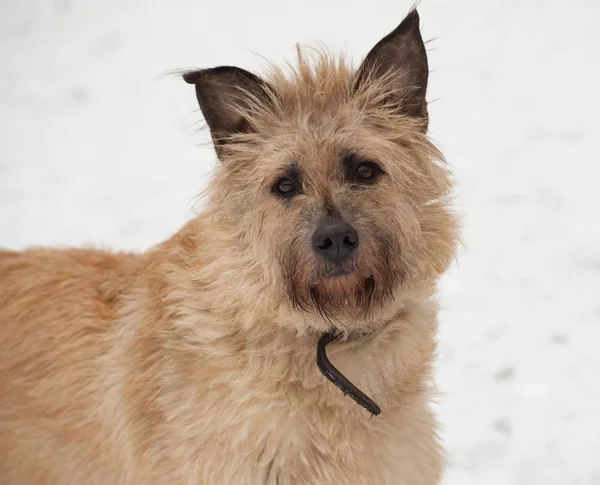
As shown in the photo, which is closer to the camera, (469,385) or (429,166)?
(429,166)

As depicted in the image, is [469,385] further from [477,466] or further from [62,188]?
[62,188]

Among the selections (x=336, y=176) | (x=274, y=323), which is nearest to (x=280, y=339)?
(x=274, y=323)

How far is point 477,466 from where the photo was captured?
4.10m

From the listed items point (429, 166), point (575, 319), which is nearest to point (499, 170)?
point (575, 319)

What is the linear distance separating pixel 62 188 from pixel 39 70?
2264 millimetres

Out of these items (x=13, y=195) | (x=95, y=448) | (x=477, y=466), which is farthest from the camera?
(x=13, y=195)

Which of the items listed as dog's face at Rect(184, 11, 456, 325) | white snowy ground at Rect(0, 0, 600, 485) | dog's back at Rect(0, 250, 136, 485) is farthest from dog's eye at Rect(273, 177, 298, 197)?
dog's back at Rect(0, 250, 136, 485)

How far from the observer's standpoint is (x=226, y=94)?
9.75 ft

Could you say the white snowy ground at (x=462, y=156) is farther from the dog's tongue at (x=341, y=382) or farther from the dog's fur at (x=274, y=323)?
the dog's tongue at (x=341, y=382)

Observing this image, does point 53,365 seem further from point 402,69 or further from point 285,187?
point 402,69

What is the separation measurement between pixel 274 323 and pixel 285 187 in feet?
1.75

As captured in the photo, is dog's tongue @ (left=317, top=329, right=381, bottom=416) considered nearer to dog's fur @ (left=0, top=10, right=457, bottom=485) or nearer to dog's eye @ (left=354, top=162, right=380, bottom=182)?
dog's fur @ (left=0, top=10, right=457, bottom=485)

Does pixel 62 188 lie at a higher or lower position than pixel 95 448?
higher

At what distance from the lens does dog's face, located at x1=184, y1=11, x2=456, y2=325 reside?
2742 millimetres
